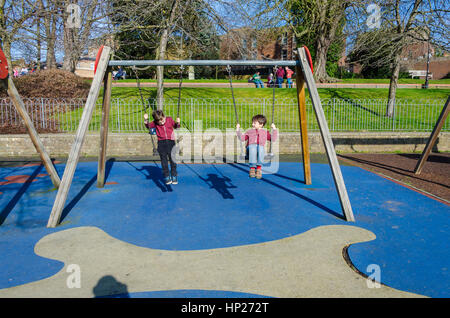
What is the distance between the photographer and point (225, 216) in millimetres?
5730

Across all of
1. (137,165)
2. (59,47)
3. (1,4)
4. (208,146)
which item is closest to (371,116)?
(208,146)

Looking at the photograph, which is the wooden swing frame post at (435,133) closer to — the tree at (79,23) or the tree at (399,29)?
the tree at (399,29)

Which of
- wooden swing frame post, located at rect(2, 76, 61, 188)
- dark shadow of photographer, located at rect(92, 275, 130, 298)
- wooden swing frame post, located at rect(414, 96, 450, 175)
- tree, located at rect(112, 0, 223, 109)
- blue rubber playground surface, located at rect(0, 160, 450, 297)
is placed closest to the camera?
dark shadow of photographer, located at rect(92, 275, 130, 298)

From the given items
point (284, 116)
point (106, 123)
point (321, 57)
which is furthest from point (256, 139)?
point (321, 57)

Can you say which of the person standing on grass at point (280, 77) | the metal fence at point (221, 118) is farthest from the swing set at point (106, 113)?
the person standing on grass at point (280, 77)

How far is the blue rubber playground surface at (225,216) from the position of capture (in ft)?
13.0

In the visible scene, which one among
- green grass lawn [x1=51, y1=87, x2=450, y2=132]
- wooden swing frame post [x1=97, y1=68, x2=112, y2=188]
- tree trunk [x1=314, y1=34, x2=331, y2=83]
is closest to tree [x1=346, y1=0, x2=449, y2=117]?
green grass lawn [x1=51, y1=87, x2=450, y2=132]

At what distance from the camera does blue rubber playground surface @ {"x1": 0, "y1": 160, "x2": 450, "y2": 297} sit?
398cm

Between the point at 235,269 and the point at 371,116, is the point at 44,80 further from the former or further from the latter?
the point at 235,269

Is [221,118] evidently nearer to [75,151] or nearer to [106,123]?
[106,123]

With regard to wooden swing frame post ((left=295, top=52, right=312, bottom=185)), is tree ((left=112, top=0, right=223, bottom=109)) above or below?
above

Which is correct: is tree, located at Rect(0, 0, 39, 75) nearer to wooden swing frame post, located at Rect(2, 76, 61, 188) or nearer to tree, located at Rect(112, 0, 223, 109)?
tree, located at Rect(112, 0, 223, 109)

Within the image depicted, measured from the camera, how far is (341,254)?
14.0ft
